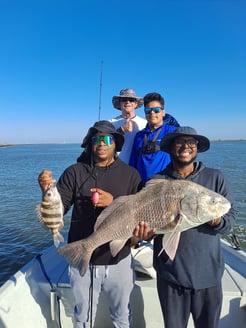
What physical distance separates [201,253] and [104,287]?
48.2 inches

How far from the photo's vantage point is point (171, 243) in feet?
8.99

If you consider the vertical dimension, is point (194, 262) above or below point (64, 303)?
above

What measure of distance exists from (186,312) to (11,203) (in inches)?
597

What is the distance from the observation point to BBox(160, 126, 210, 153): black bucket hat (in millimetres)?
2928

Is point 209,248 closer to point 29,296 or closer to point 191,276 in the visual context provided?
point 191,276

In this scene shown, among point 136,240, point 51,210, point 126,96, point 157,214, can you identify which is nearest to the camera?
point 51,210

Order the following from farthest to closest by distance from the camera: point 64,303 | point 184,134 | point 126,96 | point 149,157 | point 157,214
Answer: point 126,96 → point 149,157 → point 64,303 → point 184,134 → point 157,214

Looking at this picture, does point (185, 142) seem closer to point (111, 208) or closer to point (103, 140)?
point (103, 140)

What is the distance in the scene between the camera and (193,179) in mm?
2943

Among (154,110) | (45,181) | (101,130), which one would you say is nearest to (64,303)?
(45,181)

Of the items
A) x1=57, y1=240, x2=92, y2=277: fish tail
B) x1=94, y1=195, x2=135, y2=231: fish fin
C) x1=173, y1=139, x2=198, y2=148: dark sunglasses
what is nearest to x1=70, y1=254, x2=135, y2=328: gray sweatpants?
x1=57, y1=240, x2=92, y2=277: fish tail

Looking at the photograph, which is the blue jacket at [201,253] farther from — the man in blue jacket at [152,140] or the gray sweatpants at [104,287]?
the man in blue jacket at [152,140]

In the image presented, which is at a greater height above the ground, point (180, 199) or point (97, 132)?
point (97, 132)

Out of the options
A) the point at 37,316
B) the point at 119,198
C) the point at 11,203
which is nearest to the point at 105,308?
the point at 37,316
